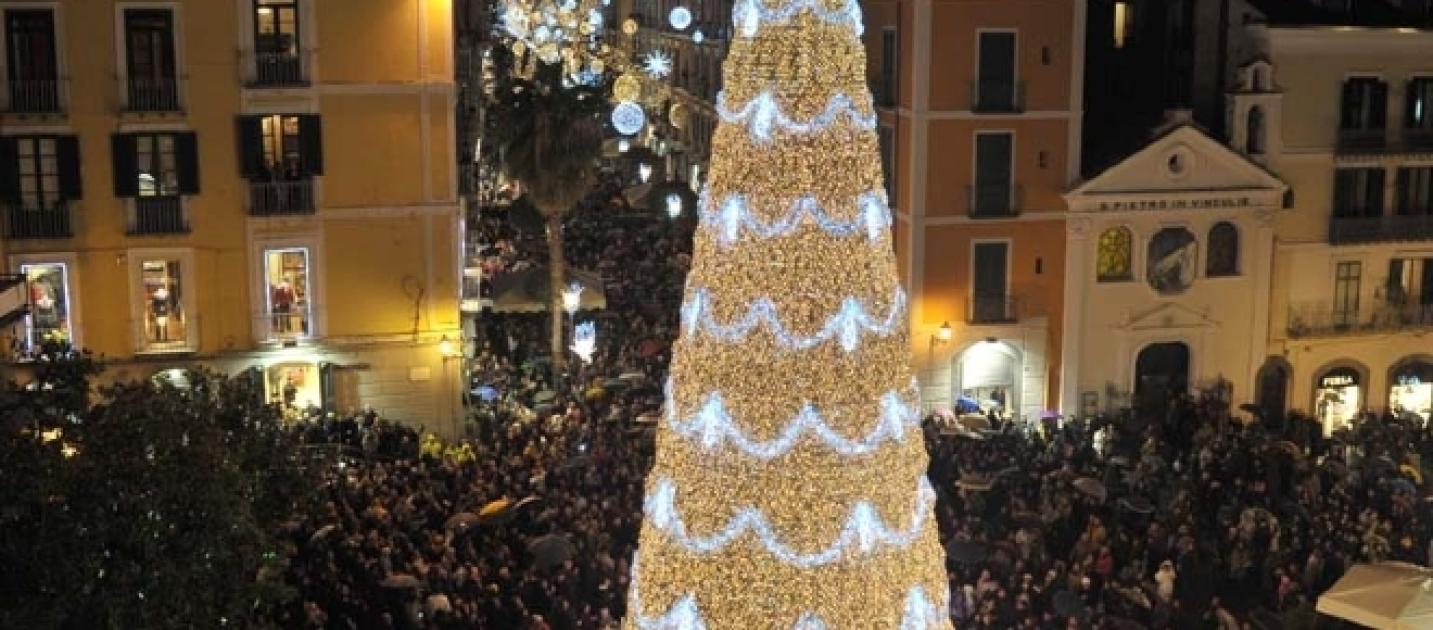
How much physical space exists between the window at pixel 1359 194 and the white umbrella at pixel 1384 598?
18128mm

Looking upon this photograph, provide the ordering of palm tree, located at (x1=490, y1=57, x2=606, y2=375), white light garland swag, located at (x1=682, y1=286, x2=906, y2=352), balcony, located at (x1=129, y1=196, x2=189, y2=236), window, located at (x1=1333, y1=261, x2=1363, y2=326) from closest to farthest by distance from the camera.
→ white light garland swag, located at (x1=682, y1=286, x2=906, y2=352)
balcony, located at (x1=129, y1=196, x2=189, y2=236)
palm tree, located at (x1=490, y1=57, x2=606, y2=375)
window, located at (x1=1333, y1=261, x2=1363, y2=326)

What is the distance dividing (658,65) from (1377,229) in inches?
1414

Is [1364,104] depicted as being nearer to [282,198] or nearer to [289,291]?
[282,198]

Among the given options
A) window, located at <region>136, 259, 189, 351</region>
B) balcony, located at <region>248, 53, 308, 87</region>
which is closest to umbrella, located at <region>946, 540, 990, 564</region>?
balcony, located at <region>248, 53, 308, 87</region>

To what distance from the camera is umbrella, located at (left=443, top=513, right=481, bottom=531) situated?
23.2 m

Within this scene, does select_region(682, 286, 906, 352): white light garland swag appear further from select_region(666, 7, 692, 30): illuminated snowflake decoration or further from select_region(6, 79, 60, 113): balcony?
select_region(666, 7, 692, 30): illuminated snowflake decoration

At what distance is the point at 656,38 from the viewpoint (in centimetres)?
7644

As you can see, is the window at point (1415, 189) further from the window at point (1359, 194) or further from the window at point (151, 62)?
the window at point (151, 62)

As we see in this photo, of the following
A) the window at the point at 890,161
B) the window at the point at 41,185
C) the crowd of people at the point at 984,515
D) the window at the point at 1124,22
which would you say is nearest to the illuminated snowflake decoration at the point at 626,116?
the window at the point at 890,161

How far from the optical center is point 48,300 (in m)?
29.3

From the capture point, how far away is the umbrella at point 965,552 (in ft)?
72.9

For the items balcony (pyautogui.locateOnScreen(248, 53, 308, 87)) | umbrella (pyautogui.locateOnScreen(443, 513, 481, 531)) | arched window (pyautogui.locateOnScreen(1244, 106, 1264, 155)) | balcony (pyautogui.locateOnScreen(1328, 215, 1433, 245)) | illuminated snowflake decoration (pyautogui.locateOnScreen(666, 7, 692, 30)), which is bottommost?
umbrella (pyautogui.locateOnScreen(443, 513, 481, 531))

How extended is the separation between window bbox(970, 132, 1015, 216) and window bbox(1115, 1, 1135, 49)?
5.89m

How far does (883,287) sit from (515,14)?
34.8 metres
